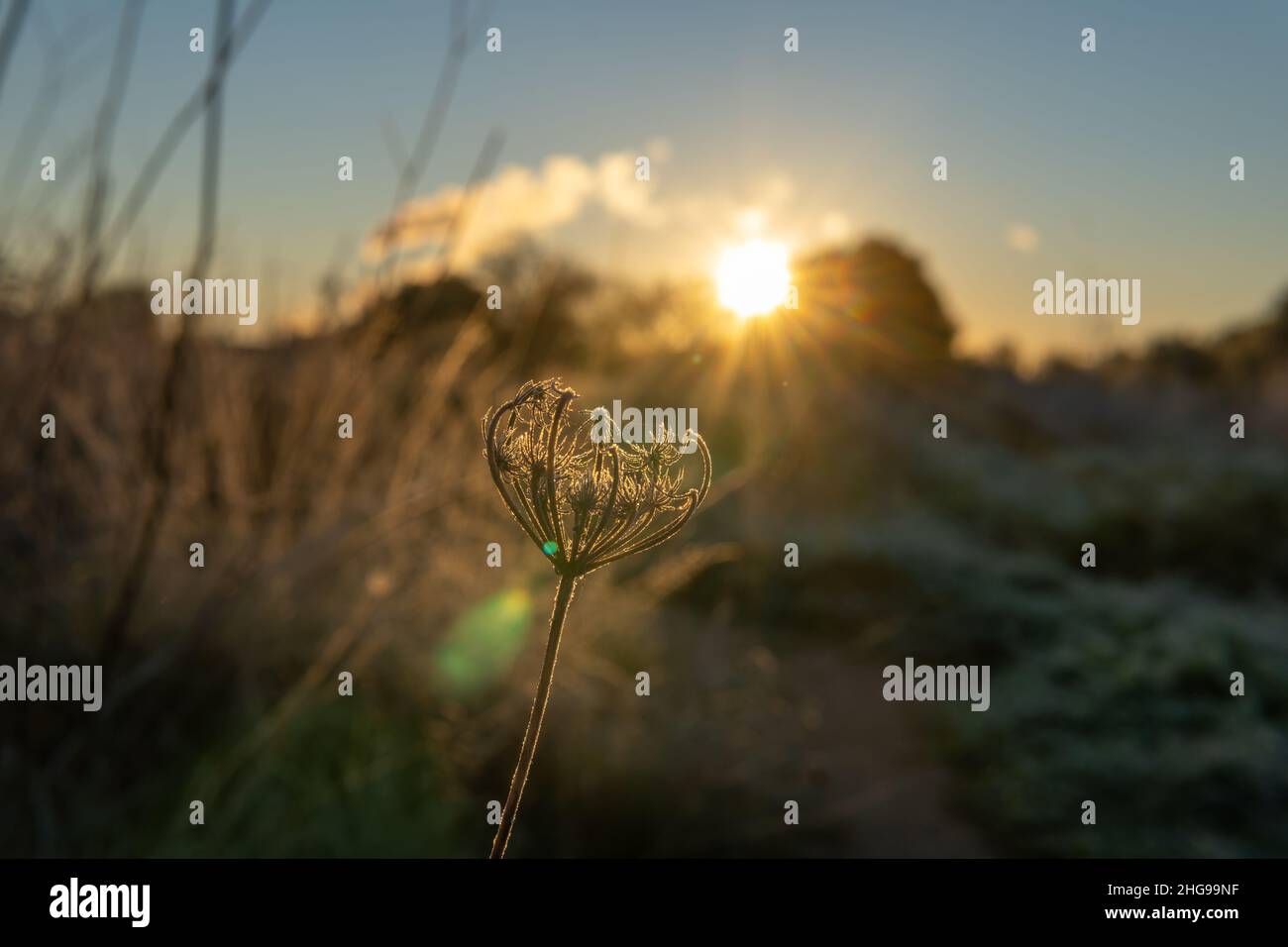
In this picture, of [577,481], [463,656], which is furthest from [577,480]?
[463,656]

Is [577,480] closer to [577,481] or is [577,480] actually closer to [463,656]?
[577,481]

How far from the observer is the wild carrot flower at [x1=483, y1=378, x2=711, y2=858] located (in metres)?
0.42

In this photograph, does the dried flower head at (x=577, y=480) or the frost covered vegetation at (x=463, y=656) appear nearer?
the dried flower head at (x=577, y=480)

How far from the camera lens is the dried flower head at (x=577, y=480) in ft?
1.38

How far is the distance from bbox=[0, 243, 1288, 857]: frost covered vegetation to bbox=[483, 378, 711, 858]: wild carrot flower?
0.74 meters

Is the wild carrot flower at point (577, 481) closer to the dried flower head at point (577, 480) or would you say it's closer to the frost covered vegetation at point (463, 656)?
the dried flower head at point (577, 480)

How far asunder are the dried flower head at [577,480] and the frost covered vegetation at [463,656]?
0.74 metres

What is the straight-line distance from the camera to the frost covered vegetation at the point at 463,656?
102 inches

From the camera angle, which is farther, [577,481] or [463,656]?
[463,656]

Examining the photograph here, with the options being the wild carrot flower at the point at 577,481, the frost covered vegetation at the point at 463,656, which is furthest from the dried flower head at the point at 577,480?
the frost covered vegetation at the point at 463,656

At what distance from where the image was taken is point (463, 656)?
390cm

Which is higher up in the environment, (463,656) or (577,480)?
(577,480)
